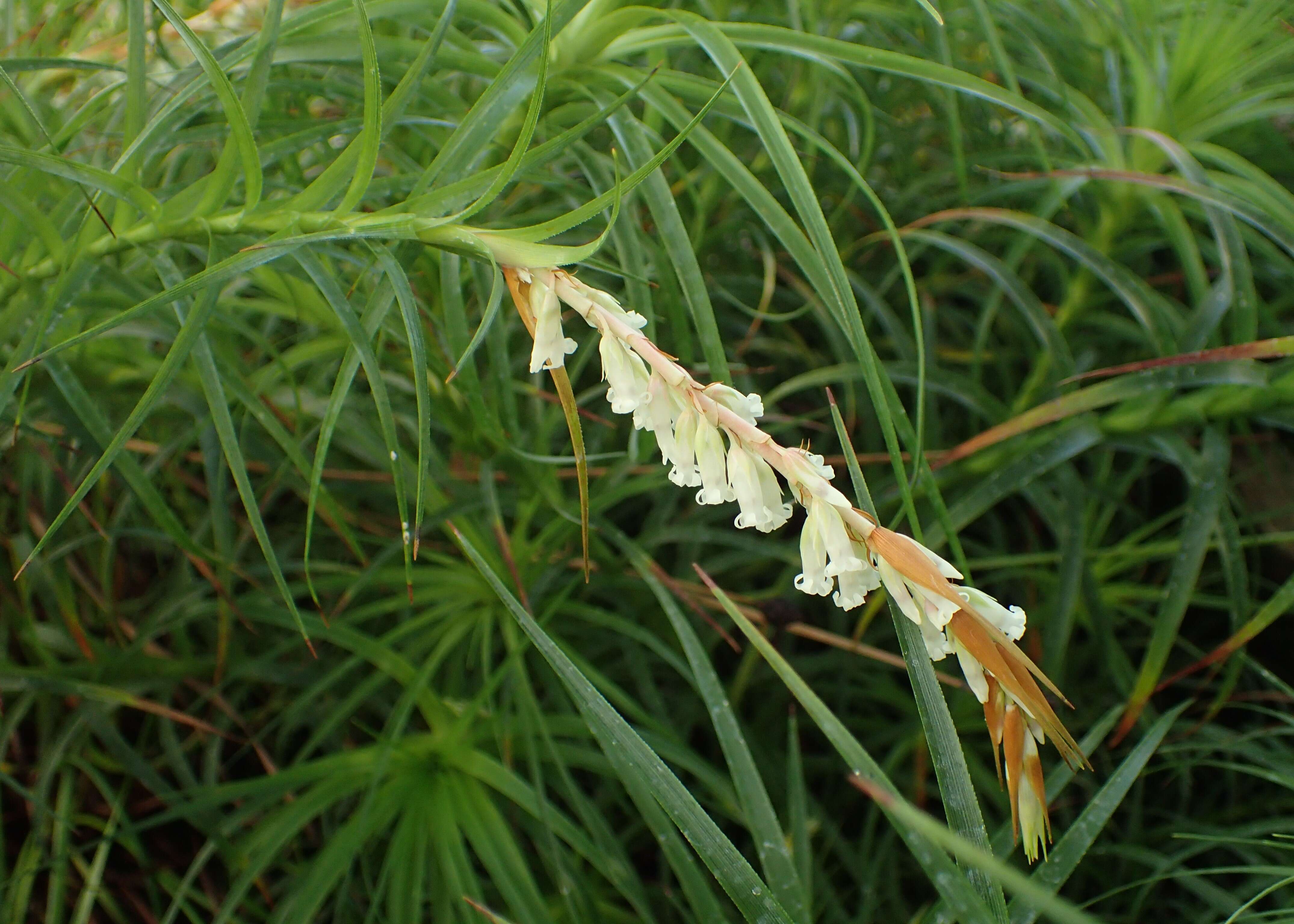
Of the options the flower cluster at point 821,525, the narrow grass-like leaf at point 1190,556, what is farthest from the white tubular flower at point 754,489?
the narrow grass-like leaf at point 1190,556

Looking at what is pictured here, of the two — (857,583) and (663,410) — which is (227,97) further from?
(857,583)

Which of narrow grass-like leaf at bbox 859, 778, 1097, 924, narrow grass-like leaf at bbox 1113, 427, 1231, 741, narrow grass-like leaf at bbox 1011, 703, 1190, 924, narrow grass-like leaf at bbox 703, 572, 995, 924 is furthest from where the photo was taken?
narrow grass-like leaf at bbox 1113, 427, 1231, 741

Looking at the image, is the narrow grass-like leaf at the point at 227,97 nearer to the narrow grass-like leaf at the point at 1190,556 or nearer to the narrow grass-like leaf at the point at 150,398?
the narrow grass-like leaf at the point at 150,398

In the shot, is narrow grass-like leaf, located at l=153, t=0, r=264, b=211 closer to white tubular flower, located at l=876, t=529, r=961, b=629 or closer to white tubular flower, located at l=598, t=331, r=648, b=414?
white tubular flower, located at l=598, t=331, r=648, b=414

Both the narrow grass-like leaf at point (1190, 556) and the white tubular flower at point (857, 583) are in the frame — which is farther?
the narrow grass-like leaf at point (1190, 556)

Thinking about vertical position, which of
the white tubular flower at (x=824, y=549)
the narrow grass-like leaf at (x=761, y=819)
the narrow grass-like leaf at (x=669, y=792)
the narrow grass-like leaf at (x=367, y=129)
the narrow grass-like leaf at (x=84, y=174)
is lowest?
the narrow grass-like leaf at (x=761, y=819)

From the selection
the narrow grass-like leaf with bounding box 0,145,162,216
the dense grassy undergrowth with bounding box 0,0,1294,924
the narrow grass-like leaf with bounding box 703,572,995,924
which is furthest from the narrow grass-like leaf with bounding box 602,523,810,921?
the narrow grass-like leaf with bounding box 0,145,162,216

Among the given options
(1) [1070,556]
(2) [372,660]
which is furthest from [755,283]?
(2) [372,660]
